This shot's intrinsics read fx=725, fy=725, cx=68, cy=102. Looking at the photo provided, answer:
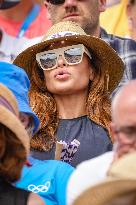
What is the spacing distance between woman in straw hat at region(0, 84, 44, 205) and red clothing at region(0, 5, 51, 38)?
3202 mm

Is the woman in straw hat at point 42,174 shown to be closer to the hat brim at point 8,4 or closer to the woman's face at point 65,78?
the woman's face at point 65,78

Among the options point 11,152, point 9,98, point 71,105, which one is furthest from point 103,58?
point 11,152

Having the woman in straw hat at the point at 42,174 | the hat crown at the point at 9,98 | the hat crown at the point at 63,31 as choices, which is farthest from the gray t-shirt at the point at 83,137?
the hat crown at the point at 9,98

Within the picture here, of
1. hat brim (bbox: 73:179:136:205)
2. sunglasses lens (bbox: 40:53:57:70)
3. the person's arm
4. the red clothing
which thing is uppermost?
hat brim (bbox: 73:179:136:205)

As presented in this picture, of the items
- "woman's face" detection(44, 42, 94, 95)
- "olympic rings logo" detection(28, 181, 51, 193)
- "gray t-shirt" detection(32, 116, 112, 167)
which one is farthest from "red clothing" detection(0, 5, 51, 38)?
"olympic rings logo" detection(28, 181, 51, 193)

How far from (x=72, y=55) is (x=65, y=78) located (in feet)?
0.45

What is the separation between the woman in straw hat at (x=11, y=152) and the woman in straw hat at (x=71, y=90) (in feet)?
2.88

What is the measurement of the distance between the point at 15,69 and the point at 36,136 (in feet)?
1.42

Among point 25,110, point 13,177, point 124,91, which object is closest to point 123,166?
point 124,91

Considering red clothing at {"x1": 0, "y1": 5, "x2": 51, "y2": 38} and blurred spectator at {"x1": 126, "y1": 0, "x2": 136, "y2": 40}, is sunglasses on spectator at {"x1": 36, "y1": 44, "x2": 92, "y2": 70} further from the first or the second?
red clothing at {"x1": 0, "y1": 5, "x2": 51, "y2": 38}

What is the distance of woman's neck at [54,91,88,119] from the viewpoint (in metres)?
4.02

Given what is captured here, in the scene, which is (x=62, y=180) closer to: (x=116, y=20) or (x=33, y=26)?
(x=116, y=20)

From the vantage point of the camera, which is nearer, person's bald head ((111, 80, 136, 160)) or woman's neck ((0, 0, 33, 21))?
person's bald head ((111, 80, 136, 160))

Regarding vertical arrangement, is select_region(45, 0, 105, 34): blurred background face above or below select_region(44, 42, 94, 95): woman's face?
below
